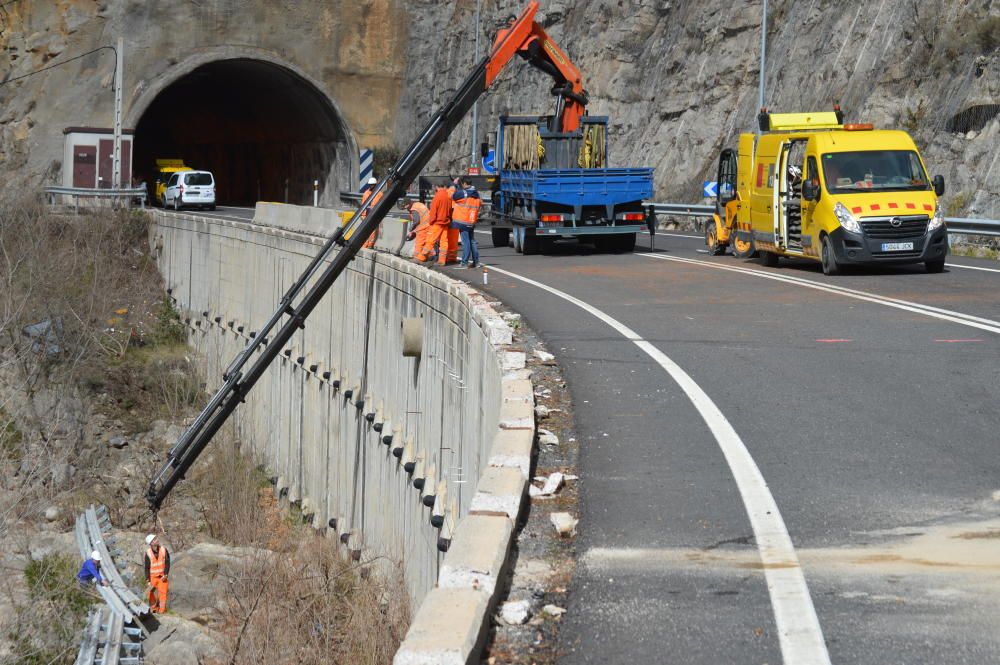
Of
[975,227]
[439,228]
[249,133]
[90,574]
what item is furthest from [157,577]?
[249,133]

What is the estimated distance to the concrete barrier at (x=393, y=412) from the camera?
5.40 metres

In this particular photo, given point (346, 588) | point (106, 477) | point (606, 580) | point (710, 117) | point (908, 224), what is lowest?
point (106, 477)

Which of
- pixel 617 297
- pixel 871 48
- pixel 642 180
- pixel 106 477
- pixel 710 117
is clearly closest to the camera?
pixel 617 297

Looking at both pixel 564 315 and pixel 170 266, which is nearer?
pixel 564 315

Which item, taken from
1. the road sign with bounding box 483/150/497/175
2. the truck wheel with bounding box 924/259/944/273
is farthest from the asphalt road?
the road sign with bounding box 483/150/497/175

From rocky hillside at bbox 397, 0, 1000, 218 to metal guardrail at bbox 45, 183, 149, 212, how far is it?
42.8ft

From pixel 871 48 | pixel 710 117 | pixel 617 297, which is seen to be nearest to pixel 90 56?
pixel 710 117

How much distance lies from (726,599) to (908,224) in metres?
14.9

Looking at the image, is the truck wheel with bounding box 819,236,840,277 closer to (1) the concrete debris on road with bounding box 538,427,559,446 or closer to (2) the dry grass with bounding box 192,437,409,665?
(2) the dry grass with bounding box 192,437,409,665

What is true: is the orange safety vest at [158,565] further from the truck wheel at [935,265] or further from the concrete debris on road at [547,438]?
the truck wheel at [935,265]

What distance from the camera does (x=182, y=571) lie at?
19.5 metres

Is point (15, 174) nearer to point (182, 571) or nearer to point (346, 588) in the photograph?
point (182, 571)

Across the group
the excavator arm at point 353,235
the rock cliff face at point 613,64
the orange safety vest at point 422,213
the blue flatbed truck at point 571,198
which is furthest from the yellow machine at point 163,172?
the orange safety vest at point 422,213

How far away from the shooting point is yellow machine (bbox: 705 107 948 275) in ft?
62.0
